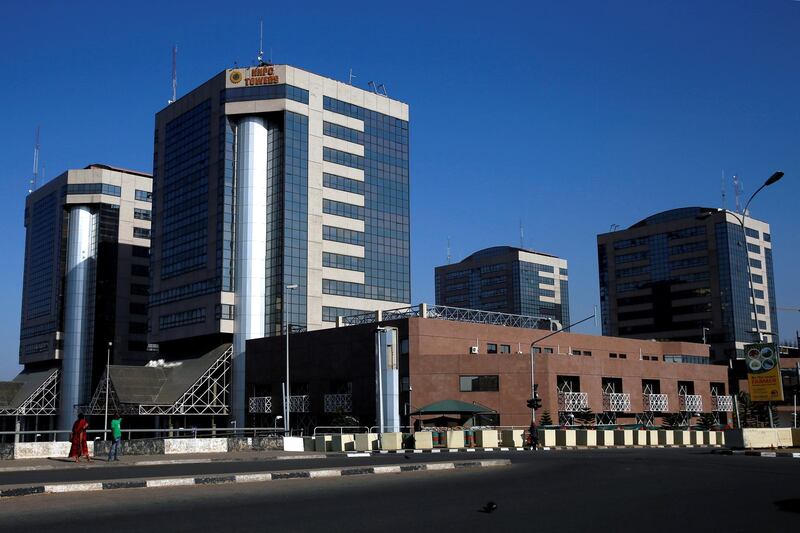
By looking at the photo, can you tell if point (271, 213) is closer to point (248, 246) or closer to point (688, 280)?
point (248, 246)

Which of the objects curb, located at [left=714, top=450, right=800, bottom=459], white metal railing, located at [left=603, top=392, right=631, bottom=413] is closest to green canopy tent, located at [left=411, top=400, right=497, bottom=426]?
white metal railing, located at [left=603, top=392, right=631, bottom=413]

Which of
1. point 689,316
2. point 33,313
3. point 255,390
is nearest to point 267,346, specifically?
point 255,390

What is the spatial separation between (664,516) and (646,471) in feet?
36.5

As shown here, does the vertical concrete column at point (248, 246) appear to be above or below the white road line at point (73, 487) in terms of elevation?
above

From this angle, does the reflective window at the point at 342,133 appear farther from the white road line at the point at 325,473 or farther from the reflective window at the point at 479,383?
the white road line at the point at 325,473

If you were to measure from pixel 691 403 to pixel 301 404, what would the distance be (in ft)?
138

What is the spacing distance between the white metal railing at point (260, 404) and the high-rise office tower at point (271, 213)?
6.86ft

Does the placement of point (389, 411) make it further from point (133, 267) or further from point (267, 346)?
point (133, 267)

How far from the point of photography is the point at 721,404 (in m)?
93.1

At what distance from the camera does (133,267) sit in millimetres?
128250

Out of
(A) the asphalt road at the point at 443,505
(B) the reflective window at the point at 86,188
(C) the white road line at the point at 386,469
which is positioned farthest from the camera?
(B) the reflective window at the point at 86,188

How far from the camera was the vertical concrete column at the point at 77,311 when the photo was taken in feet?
392

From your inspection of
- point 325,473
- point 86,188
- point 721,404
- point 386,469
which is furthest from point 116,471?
point 86,188

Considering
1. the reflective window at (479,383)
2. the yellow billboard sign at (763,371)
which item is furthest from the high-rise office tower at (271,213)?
the yellow billboard sign at (763,371)
